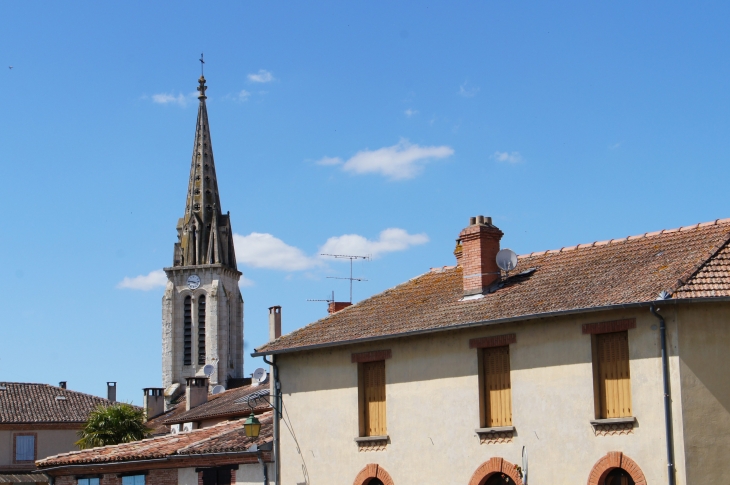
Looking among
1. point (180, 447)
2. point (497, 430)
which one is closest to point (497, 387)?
point (497, 430)

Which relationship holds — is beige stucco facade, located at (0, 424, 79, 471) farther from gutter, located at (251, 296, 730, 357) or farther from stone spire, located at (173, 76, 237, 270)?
stone spire, located at (173, 76, 237, 270)

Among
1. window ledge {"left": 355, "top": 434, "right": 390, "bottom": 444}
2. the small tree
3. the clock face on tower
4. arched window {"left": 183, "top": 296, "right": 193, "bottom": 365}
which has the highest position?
the clock face on tower

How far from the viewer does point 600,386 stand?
68.3 feet

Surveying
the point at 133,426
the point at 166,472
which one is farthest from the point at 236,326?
the point at 166,472

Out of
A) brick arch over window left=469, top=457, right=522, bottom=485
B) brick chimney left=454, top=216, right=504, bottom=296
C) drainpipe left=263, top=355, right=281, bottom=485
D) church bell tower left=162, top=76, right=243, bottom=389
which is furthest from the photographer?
church bell tower left=162, top=76, right=243, bottom=389

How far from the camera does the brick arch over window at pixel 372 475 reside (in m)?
24.2

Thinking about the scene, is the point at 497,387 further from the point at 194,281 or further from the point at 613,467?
the point at 194,281

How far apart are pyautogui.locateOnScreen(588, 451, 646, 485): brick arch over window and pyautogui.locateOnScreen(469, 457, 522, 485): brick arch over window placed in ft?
5.65

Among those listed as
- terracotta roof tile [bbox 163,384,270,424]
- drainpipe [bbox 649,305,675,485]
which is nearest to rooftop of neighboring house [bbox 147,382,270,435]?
terracotta roof tile [bbox 163,384,270,424]

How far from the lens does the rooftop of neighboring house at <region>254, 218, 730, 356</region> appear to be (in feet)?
67.1

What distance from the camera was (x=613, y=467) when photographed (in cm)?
2011

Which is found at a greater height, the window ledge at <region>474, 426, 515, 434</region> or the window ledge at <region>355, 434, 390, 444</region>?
the window ledge at <region>474, 426, 515, 434</region>

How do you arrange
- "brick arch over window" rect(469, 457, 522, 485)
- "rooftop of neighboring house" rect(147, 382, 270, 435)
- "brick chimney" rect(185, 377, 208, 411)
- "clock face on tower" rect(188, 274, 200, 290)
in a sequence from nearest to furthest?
"brick arch over window" rect(469, 457, 522, 485), "rooftop of neighboring house" rect(147, 382, 270, 435), "brick chimney" rect(185, 377, 208, 411), "clock face on tower" rect(188, 274, 200, 290)

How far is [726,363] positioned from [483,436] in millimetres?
5115
